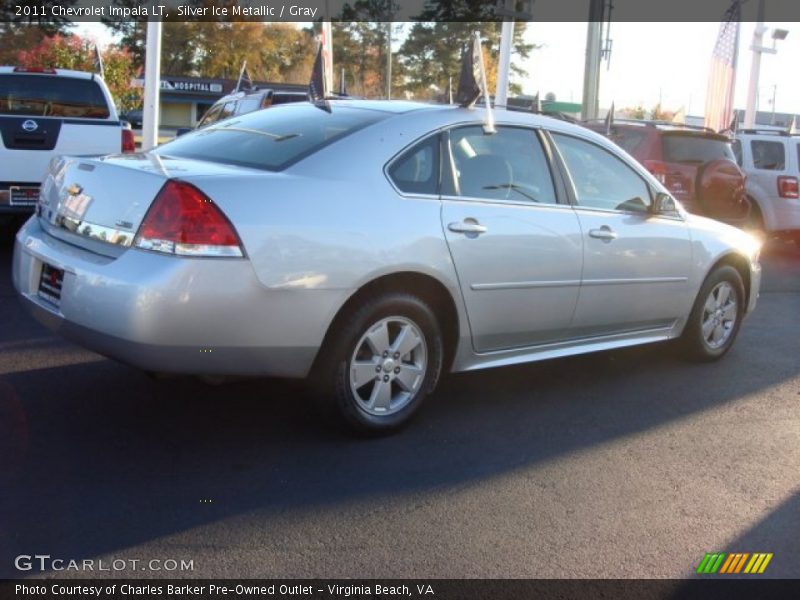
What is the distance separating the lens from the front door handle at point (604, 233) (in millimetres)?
5246

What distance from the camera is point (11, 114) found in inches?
351

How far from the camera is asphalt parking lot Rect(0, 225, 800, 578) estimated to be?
339 cm

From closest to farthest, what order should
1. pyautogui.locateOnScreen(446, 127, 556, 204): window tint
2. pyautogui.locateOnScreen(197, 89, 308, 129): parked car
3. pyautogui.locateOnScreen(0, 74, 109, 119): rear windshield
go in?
pyautogui.locateOnScreen(446, 127, 556, 204): window tint
pyautogui.locateOnScreen(0, 74, 109, 119): rear windshield
pyautogui.locateOnScreen(197, 89, 308, 129): parked car

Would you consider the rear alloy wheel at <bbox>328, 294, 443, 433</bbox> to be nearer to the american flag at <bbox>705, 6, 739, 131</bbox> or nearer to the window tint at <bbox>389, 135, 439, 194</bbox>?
the window tint at <bbox>389, 135, 439, 194</bbox>

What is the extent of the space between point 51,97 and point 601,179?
632cm

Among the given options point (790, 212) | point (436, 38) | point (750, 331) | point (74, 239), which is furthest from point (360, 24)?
point (74, 239)

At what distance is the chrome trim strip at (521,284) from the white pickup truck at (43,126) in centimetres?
556

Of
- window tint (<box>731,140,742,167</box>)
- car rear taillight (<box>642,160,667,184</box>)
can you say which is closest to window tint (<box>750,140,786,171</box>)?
window tint (<box>731,140,742,167</box>)

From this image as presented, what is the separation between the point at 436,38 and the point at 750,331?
37.0 meters

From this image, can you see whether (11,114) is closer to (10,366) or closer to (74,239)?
(10,366)

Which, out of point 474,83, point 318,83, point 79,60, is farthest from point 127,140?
point 79,60

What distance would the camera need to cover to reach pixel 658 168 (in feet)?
37.6

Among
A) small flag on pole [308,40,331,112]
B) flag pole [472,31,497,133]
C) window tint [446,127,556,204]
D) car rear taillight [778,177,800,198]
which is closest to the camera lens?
window tint [446,127,556,204]
